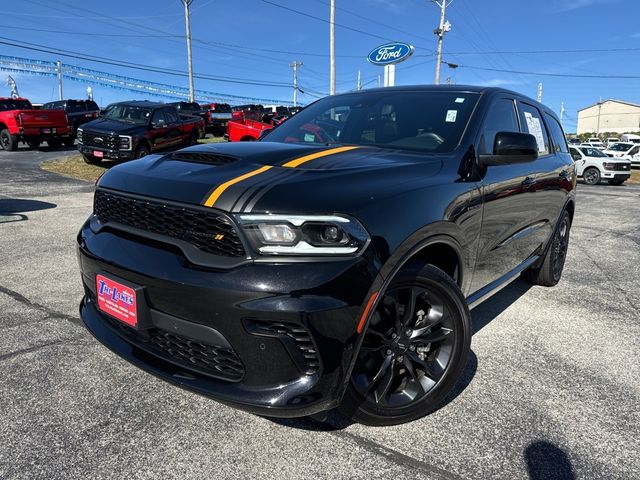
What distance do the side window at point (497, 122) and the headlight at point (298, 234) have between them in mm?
1396

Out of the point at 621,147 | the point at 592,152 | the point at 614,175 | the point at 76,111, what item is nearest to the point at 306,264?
the point at 614,175

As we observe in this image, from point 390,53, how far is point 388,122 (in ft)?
88.4

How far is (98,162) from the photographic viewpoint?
13570 mm

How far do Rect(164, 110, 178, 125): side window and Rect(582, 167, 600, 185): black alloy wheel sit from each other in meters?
16.2

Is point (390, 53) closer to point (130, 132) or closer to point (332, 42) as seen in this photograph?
point (332, 42)

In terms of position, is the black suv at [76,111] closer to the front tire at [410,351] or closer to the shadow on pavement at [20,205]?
the shadow on pavement at [20,205]

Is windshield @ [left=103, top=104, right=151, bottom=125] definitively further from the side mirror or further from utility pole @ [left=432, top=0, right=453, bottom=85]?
utility pole @ [left=432, top=0, right=453, bottom=85]

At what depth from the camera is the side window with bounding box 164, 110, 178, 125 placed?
1416cm

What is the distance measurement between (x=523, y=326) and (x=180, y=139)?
1333cm

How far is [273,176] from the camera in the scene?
80.2 inches

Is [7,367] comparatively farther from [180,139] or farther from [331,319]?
[180,139]

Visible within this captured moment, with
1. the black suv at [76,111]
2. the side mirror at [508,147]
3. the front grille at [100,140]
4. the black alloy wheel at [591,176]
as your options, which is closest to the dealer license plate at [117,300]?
the side mirror at [508,147]

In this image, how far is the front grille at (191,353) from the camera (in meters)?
1.91

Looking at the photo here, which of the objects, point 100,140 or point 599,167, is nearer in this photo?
point 100,140
